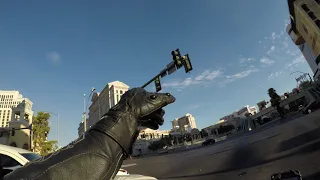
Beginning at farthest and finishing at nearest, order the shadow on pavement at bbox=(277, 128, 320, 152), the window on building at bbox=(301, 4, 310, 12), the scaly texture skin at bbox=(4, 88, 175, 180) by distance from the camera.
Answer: the window on building at bbox=(301, 4, 310, 12)
the shadow on pavement at bbox=(277, 128, 320, 152)
the scaly texture skin at bbox=(4, 88, 175, 180)

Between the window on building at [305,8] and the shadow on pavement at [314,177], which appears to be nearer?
the shadow on pavement at [314,177]

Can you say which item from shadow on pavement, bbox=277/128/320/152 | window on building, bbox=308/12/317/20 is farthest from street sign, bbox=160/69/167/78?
window on building, bbox=308/12/317/20

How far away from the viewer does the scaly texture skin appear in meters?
1.20

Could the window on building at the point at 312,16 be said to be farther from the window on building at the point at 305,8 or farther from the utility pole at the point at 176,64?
the utility pole at the point at 176,64

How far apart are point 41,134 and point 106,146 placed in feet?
130

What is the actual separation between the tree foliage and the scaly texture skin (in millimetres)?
38320

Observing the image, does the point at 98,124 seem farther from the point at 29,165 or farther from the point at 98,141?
the point at 29,165

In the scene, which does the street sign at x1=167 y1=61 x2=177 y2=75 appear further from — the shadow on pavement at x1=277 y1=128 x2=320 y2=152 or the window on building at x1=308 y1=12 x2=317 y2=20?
the window on building at x1=308 y1=12 x2=317 y2=20

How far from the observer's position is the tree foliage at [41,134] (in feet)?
112

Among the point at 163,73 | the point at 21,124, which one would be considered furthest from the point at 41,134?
the point at 163,73

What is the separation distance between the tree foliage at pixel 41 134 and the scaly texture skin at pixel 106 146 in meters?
38.3

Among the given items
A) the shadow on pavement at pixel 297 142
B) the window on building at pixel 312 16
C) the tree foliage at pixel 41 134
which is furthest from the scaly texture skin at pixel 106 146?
the window on building at pixel 312 16

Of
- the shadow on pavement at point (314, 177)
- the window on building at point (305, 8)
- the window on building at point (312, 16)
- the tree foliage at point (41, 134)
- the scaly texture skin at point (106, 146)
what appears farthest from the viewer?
the window on building at point (305, 8)

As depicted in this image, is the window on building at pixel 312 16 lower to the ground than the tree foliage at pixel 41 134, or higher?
higher
